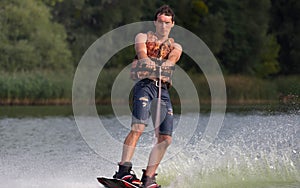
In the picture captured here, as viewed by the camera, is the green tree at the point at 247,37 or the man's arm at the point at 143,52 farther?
the green tree at the point at 247,37

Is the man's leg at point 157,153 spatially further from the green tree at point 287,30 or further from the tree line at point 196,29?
the green tree at point 287,30

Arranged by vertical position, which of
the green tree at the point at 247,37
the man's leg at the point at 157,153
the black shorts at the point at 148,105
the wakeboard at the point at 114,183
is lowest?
the wakeboard at the point at 114,183

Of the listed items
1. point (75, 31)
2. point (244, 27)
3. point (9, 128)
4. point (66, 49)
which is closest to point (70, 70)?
point (66, 49)

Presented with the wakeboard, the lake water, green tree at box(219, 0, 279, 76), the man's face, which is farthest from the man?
green tree at box(219, 0, 279, 76)

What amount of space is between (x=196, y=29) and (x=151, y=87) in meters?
44.0

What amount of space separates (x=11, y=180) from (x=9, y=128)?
35.3ft

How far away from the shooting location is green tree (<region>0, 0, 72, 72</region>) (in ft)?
134

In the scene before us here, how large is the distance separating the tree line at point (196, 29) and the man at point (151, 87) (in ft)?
109

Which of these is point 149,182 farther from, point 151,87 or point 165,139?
point 151,87

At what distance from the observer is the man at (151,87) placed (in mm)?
8406

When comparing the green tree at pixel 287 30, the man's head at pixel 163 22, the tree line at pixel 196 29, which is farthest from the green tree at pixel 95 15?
the man's head at pixel 163 22

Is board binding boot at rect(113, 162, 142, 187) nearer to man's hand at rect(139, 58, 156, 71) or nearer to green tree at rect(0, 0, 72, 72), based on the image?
man's hand at rect(139, 58, 156, 71)

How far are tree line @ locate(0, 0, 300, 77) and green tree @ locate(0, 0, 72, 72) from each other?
0.05m

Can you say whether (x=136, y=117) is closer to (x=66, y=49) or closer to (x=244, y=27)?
(x=66, y=49)
